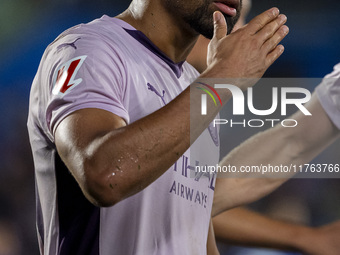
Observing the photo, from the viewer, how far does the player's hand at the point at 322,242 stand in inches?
78.0

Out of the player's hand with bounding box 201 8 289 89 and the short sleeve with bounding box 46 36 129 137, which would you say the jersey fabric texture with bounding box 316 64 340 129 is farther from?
the short sleeve with bounding box 46 36 129 137

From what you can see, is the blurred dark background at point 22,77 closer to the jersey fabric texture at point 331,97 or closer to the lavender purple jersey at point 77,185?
the jersey fabric texture at point 331,97

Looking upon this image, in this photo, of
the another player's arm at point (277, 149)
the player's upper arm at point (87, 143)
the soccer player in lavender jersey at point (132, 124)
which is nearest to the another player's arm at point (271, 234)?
the another player's arm at point (277, 149)

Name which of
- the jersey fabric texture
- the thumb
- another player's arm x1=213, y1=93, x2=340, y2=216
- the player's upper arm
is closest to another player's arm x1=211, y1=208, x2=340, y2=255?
another player's arm x1=213, y1=93, x2=340, y2=216

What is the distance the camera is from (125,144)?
0.78 metres

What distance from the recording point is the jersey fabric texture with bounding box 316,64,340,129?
1592 millimetres

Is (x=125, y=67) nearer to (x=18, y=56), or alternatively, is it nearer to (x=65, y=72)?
(x=65, y=72)

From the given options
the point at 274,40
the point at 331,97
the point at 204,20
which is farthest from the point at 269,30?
the point at 331,97

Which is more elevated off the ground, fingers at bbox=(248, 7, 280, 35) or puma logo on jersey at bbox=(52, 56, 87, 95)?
fingers at bbox=(248, 7, 280, 35)

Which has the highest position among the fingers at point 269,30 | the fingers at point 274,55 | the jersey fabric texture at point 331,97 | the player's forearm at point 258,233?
the fingers at point 269,30

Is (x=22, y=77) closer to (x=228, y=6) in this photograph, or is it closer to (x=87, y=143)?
(x=228, y=6)

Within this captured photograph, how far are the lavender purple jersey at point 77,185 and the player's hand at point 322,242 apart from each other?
103cm

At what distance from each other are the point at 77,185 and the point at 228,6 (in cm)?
51

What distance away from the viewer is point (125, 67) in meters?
1.01
